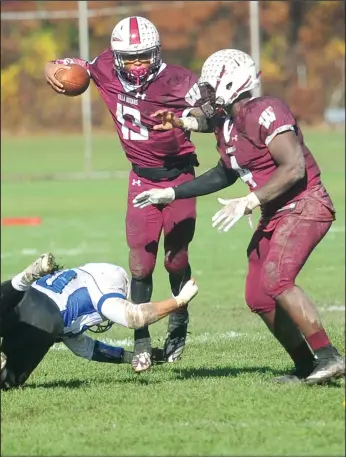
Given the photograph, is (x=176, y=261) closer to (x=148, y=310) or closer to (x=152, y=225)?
(x=152, y=225)

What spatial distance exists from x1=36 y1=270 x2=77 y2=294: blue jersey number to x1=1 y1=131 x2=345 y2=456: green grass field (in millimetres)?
561

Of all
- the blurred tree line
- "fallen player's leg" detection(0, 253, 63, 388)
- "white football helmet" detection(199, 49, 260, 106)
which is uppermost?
the blurred tree line

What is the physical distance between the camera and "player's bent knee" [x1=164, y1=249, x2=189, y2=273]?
7906mm

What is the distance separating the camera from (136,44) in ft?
24.4

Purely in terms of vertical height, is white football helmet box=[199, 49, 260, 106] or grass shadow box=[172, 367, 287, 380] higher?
white football helmet box=[199, 49, 260, 106]

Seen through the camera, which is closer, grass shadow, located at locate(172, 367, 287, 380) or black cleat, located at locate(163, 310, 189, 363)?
grass shadow, located at locate(172, 367, 287, 380)

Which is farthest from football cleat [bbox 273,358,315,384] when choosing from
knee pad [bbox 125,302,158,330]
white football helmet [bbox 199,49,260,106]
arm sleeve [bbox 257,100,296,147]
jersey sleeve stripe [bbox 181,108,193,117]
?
jersey sleeve stripe [bbox 181,108,193,117]

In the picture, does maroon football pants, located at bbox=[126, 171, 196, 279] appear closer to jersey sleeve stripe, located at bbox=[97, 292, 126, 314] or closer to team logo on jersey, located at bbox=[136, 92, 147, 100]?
team logo on jersey, located at bbox=[136, 92, 147, 100]

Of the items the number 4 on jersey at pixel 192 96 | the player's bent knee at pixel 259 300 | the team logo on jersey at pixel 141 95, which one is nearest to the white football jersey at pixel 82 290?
the player's bent knee at pixel 259 300

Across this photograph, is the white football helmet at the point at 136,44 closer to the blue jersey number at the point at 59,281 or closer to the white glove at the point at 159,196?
the white glove at the point at 159,196

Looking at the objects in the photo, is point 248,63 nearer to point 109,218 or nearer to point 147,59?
point 147,59

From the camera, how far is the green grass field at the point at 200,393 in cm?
→ 509

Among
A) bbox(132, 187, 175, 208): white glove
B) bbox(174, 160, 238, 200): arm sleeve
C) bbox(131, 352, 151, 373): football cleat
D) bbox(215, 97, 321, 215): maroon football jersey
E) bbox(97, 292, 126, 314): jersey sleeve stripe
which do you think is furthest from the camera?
bbox(131, 352, 151, 373): football cleat

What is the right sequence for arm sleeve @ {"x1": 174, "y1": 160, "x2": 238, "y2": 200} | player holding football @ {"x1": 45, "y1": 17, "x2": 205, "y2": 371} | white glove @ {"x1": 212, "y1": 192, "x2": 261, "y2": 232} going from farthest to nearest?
player holding football @ {"x1": 45, "y1": 17, "x2": 205, "y2": 371} → arm sleeve @ {"x1": 174, "y1": 160, "x2": 238, "y2": 200} → white glove @ {"x1": 212, "y1": 192, "x2": 261, "y2": 232}
